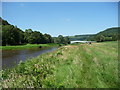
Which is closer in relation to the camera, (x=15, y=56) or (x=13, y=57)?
(x=13, y=57)

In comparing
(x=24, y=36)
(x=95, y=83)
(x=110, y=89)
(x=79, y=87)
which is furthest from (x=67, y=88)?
(x=24, y=36)

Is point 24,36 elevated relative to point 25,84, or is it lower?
elevated

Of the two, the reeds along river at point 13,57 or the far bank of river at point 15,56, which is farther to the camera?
the far bank of river at point 15,56

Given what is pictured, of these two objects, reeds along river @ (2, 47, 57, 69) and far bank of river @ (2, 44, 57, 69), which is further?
far bank of river @ (2, 44, 57, 69)

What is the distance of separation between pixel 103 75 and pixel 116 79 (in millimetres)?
719

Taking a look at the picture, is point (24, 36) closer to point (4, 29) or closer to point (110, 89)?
point (4, 29)

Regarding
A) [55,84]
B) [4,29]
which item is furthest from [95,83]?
[4,29]

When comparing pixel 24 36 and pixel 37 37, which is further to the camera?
pixel 37 37

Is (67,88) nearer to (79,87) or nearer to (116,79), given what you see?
(79,87)

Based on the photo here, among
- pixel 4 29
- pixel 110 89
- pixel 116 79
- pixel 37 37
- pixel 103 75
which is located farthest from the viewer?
pixel 37 37

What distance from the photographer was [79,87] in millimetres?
4797

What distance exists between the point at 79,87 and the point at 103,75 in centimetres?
200

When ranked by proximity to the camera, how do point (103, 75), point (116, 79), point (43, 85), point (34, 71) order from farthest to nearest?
1. point (34, 71)
2. point (103, 75)
3. point (116, 79)
4. point (43, 85)

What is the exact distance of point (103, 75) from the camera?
6.10 m
